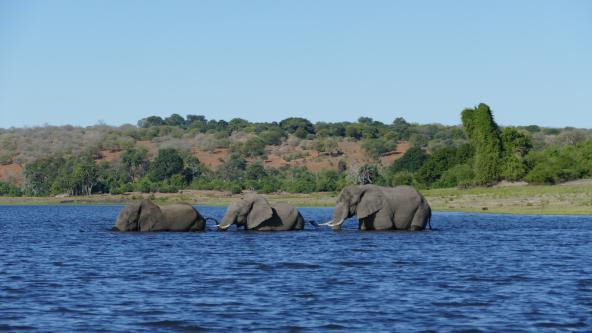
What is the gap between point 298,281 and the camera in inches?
1035

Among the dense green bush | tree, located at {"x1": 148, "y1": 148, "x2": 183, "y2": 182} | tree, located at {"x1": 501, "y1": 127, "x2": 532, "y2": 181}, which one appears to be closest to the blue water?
tree, located at {"x1": 501, "y1": 127, "x2": 532, "y2": 181}

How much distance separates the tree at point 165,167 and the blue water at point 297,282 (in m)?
79.4

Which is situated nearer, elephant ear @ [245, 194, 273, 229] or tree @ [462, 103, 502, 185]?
elephant ear @ [245, 194, 273, 229]

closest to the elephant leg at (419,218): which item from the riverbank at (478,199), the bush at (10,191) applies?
the riverbank at (478,199)

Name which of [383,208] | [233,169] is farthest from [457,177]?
[383,208]

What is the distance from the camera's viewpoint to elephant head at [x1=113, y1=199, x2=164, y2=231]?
4572cm

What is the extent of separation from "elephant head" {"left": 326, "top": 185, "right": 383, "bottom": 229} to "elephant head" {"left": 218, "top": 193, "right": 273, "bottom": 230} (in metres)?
3.37

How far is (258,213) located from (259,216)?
17 cm

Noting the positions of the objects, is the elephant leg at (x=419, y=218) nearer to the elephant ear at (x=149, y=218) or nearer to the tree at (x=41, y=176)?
the elephant ear at (x=149, y=218)

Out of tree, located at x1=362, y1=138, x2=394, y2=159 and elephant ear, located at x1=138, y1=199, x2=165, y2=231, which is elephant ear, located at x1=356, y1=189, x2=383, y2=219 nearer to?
elephant ear, located at x1=138, y1=199, x2=165, y2=231

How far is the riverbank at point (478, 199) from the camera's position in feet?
218

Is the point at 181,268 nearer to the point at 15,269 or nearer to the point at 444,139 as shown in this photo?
the point at 15,269

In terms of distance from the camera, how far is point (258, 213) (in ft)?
149

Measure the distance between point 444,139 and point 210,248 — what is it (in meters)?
151
